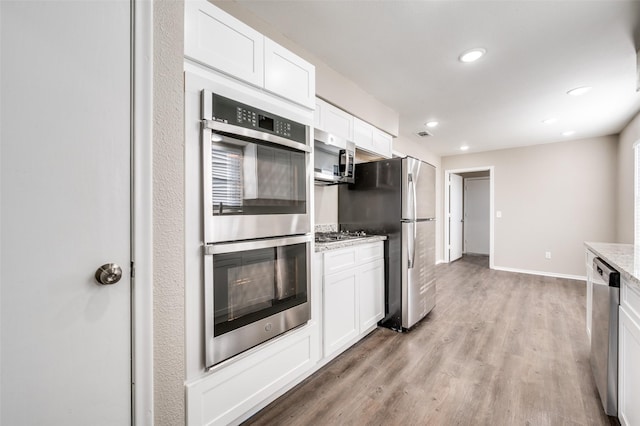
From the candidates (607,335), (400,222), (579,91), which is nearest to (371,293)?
(400,222)

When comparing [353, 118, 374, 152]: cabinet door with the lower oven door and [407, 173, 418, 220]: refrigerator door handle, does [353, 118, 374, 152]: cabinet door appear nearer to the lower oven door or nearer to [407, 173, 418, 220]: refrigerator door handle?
[407, 173, 418, 220]: refrigerator door handle

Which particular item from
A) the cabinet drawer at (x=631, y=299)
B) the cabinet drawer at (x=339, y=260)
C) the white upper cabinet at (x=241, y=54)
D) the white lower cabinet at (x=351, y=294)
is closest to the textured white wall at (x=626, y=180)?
the cabinet drawer at (x=631, y=299)

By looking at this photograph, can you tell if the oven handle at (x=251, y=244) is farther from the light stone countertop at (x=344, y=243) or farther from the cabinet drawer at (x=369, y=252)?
the cabinet drawer at (x=369, y=252)

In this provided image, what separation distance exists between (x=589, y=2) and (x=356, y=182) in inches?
80.6

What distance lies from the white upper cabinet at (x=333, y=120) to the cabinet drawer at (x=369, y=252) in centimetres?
108

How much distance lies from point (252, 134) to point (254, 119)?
10cm

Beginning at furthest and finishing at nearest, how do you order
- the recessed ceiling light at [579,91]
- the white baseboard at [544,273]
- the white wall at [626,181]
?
1. the white baseboard at [544,273]
2. the white wall at [626,181]
3. the recessed ceiling light at [579,91]

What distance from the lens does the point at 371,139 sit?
3125 mm

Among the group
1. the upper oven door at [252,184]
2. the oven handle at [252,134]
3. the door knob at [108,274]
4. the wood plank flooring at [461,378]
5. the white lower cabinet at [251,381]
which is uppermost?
the oven handle at [252,134]

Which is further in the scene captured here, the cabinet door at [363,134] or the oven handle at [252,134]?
the cabinet door at [363,134]

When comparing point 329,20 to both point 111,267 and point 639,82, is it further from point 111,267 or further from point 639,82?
point 639,82

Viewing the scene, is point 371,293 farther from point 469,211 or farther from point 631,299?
point 469,211

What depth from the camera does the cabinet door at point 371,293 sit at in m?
2.41

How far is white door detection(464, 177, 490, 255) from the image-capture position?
23.6 feet
